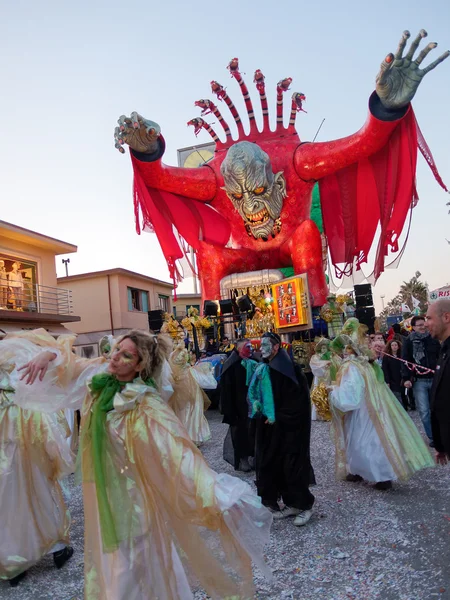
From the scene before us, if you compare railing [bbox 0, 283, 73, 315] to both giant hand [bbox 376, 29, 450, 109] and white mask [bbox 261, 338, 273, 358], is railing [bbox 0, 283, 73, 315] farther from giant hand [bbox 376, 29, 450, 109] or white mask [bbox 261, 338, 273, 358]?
white mask [bbox 261, 338, 273, 358]

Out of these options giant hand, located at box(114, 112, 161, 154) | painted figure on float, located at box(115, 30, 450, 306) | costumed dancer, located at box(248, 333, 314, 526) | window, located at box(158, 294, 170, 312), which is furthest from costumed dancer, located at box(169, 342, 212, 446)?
window, located at box(158, 294, 170, 312)

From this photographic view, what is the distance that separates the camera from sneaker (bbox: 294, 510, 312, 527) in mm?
4206

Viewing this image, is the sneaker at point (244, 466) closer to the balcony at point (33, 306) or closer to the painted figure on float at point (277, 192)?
the painted figure on float at point (277, 192)

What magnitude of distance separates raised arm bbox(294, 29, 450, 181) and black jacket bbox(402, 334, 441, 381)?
631cm

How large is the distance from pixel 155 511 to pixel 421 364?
16.3 ft

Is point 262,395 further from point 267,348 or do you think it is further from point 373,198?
point 373,198

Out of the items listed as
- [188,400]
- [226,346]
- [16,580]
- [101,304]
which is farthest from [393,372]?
[101,304]

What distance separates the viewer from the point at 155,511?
2.49 metres

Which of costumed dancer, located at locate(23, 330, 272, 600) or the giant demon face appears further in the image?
the giant demon face

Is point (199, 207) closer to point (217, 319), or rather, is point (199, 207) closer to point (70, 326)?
point (217, 319)

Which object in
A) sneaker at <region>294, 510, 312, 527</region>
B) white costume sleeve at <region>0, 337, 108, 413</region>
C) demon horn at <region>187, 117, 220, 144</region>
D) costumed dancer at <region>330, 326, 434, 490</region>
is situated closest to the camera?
white costume sleeve at <region>0, 337, 108, 413</region>

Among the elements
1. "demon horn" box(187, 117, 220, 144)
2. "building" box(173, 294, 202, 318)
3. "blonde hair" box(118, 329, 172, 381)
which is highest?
"demon horn" box(187, 117, 220, 144)

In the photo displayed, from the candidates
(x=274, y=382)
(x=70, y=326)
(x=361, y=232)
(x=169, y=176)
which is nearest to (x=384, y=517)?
(x=274, y=382)

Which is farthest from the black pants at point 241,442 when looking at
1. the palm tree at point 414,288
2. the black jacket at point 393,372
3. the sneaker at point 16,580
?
the palm tree at point 414,288
